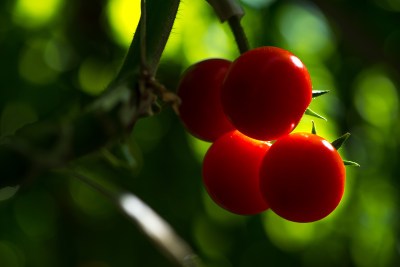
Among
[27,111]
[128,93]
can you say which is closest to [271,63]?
[128,93]

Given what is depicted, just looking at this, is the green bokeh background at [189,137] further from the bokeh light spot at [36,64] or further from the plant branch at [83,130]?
the plant branch at [83,130]

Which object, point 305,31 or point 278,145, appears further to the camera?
point 305,31

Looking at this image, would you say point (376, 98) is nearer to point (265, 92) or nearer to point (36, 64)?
point (36, 64)

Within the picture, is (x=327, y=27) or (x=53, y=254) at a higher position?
(x=327, y=27)

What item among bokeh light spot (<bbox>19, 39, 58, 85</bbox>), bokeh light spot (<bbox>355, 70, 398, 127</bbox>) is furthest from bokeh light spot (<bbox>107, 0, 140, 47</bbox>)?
bokeh light spot (<bbox>355, 70, 398, 127</bbox>)

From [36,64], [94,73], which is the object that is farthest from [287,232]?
[36,64]

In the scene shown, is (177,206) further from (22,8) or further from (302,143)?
(302,143)

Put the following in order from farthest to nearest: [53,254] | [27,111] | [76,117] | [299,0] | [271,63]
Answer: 1. [53,254]
2. [299,0]
3. [27,111]
4. [271,63]
5. [76,117]

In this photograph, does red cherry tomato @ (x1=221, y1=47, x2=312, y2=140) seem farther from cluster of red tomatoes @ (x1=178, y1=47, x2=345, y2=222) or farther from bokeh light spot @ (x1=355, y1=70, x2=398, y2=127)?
bokeh light spot @ (x1=355, y1=70, x2=398, y2=127)
